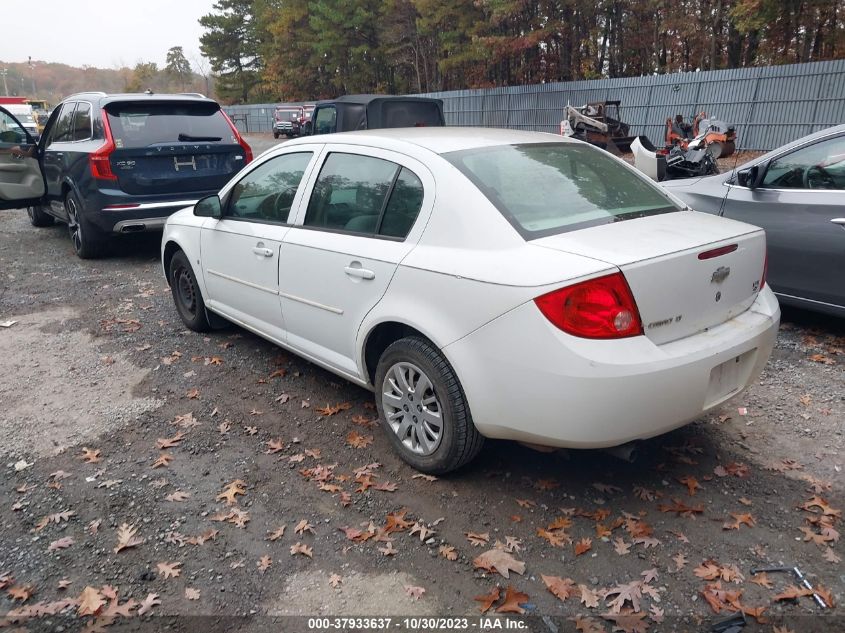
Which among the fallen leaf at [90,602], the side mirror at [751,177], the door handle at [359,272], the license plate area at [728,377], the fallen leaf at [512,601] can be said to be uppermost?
the side mirror at [751,177]

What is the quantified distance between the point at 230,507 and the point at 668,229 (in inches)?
99.2

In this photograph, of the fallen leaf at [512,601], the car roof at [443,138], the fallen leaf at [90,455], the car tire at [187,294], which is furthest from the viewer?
the car tire at [187,294]

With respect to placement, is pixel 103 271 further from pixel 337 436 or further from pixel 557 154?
pixel 557 154

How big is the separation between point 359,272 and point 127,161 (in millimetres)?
5544

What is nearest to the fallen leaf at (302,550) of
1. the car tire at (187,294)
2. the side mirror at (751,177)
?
the car tire at (187,294)

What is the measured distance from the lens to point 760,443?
11.9ft

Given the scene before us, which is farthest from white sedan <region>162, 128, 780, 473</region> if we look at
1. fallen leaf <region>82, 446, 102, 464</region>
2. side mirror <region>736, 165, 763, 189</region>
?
side mirror <region>736, 165, 763, 189</region>

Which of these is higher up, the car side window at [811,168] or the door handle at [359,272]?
the car side window at [811,168]

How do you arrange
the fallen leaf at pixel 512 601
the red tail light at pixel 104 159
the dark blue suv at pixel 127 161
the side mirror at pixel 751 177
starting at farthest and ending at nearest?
the dark blue suv at pixel 127 161
the red tail light at pixel 104 159
the side mirror at pixel 751 177
the fallen leaf at pixel 512 601

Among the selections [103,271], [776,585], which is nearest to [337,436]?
[776,585]

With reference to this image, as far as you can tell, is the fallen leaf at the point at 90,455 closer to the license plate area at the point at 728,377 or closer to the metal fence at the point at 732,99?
A: the license plate area at the point at 728,377

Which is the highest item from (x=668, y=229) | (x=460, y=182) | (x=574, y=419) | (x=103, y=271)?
(x=460, y=182)

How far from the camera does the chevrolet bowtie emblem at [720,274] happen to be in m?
2.93

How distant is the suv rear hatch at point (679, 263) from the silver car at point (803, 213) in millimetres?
1784
